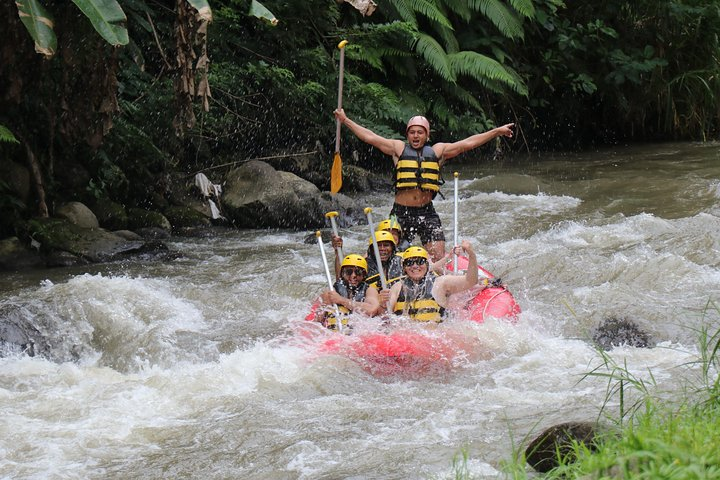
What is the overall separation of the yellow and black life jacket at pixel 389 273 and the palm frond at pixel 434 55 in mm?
6760

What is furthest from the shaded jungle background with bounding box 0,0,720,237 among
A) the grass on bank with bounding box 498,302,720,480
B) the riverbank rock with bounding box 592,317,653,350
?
the grass on bank with bounding box 498,302,720,480

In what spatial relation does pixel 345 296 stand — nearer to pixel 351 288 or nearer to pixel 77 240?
pixel 351 288

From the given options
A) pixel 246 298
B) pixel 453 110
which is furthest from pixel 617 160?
pixel 246 298

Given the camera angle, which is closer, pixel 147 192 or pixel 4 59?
pixel 4 59

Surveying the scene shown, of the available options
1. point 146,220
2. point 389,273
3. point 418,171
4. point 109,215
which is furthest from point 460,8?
point 389,273

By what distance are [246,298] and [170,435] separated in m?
3.07

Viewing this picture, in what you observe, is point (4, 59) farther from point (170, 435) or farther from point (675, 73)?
point (675, 73)

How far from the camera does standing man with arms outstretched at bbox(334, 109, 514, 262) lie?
7684mm

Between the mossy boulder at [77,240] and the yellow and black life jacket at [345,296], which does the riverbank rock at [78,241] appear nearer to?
the mossy boulder at [77,240]

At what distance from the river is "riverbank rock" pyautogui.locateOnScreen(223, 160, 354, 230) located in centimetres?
52

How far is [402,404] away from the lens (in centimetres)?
512

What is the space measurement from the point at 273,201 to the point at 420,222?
11.9 feet

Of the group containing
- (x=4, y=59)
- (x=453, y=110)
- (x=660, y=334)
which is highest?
(x=4, y=59)

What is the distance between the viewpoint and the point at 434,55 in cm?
1362
